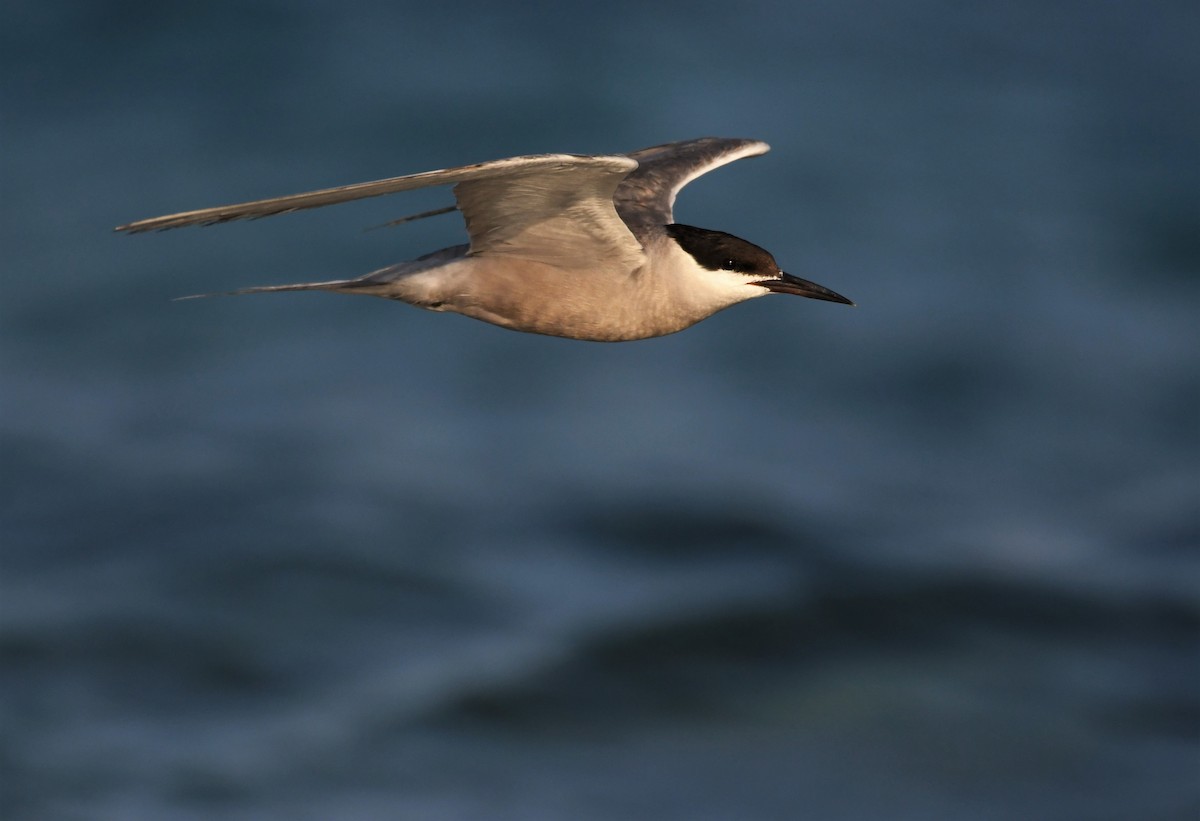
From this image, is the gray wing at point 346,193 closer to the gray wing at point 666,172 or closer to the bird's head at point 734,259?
the bird's head at point 734,259

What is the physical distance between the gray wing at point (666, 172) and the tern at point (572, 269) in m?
0.52

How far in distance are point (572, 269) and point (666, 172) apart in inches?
81.3

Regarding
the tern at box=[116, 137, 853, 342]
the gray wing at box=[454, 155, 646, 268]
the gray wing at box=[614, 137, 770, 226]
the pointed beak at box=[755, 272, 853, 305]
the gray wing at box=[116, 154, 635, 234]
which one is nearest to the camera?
the gray wing at box=[116, 154, 635, 234]

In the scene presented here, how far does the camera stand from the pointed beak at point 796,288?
1013 centimetres

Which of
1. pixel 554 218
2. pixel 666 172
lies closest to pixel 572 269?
pixel 554 218

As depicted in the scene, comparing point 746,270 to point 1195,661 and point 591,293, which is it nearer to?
point 591,293

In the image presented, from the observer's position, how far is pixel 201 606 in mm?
28406

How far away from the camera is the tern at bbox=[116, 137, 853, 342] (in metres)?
9.27

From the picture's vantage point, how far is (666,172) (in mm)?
11469

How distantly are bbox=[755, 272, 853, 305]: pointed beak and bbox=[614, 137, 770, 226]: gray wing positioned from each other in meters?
0.78

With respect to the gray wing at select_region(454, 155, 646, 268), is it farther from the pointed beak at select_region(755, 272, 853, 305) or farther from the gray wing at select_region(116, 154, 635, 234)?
the pointed beak at select_region(755, 272, 853, 305)

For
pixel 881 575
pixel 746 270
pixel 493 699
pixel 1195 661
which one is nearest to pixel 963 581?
pixel 881 575

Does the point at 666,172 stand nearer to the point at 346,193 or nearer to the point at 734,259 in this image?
the point at 734,259

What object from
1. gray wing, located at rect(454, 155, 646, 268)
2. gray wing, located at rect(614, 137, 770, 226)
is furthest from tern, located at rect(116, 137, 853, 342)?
gray wing, located at rect(614, 137, 770, 226)
